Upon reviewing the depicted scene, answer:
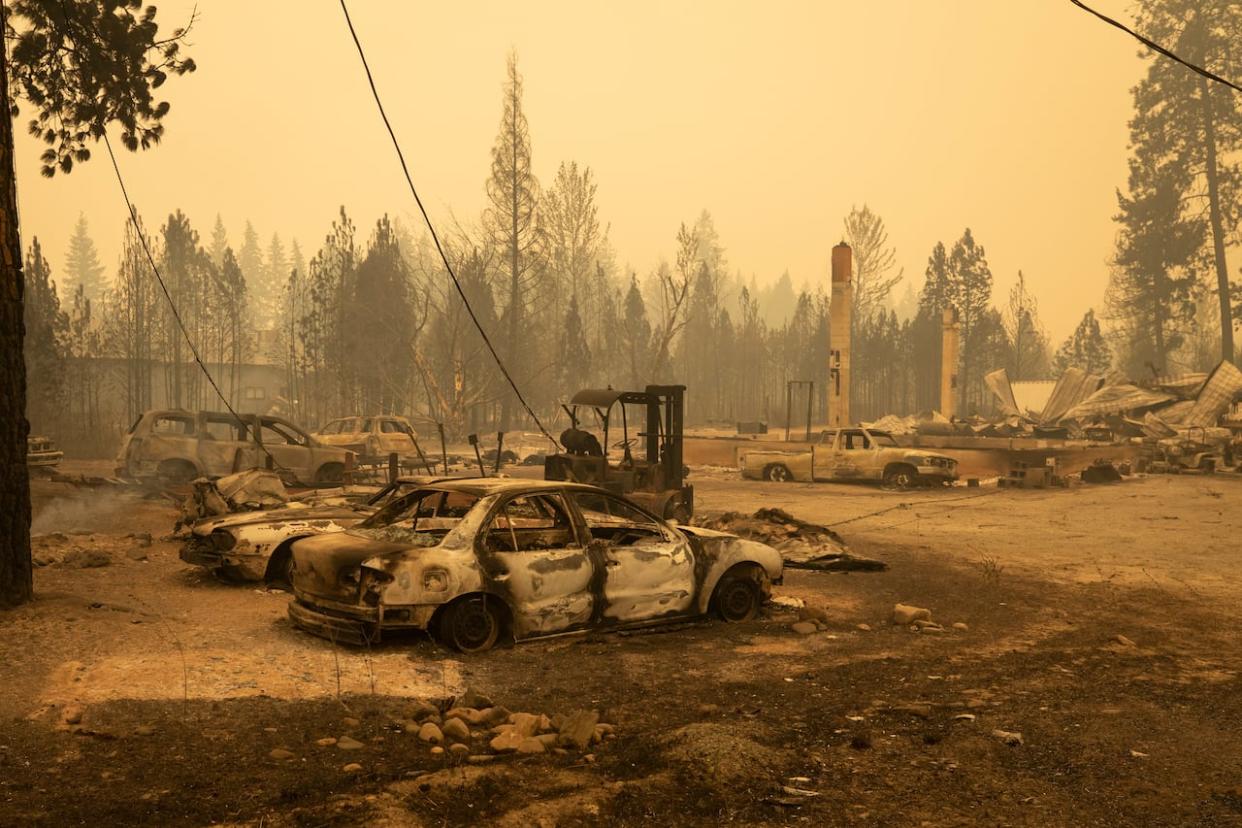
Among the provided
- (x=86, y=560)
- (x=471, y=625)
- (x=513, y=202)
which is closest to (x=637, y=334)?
(x=513, y=202)

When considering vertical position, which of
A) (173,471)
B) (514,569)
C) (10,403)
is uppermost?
(10,403)

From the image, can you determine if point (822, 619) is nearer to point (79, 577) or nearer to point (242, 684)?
point (242, 684)

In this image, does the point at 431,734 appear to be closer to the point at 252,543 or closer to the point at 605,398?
the point at 252,543

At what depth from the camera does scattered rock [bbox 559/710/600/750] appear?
18.3ft

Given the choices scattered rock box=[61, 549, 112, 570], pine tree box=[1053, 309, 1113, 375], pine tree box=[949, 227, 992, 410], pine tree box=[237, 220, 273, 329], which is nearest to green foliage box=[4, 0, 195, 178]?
scattered rock box=[61, 549, 112, 570]

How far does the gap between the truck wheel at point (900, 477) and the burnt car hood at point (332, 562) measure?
18.5m

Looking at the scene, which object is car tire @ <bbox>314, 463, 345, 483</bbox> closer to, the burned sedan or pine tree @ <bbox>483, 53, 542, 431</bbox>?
the burned sedan

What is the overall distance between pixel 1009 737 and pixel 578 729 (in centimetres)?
241

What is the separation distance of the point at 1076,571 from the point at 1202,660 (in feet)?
14.6

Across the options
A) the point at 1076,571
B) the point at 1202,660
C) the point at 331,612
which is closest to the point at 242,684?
the point at 331,612

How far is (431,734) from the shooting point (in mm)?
5645

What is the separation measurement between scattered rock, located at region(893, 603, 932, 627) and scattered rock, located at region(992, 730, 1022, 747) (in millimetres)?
2996

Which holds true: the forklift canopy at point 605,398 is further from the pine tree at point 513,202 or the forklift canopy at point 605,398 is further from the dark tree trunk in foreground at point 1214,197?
the dark tree trunk in foreground at point 1214,197

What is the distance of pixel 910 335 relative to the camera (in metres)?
61.2
